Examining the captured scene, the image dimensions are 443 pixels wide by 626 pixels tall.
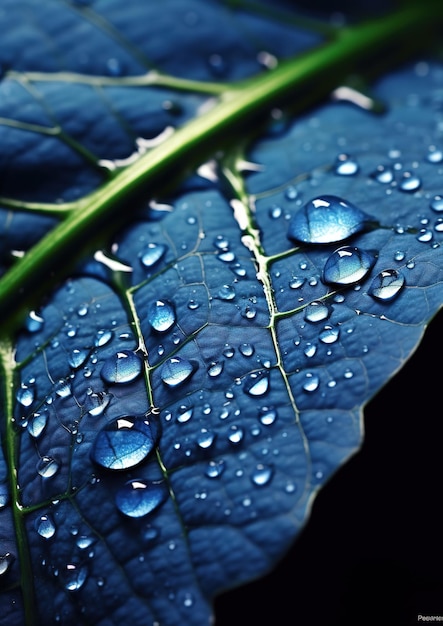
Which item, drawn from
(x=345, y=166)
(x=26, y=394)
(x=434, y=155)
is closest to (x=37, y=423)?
(x=26, y=394)

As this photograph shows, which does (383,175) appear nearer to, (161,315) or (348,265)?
(348,265)

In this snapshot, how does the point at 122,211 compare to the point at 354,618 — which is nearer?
the point at 354,618

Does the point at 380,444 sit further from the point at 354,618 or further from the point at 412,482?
the point at 354,618

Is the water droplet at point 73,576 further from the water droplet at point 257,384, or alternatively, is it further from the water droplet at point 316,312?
the water droplet at point 316,312

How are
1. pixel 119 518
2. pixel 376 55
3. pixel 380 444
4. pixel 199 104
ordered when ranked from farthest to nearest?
pixel 376 55
pixel 199 104
pixel 380 444
pixel 119 518

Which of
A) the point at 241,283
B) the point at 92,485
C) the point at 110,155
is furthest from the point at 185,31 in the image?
the point at 92,485
